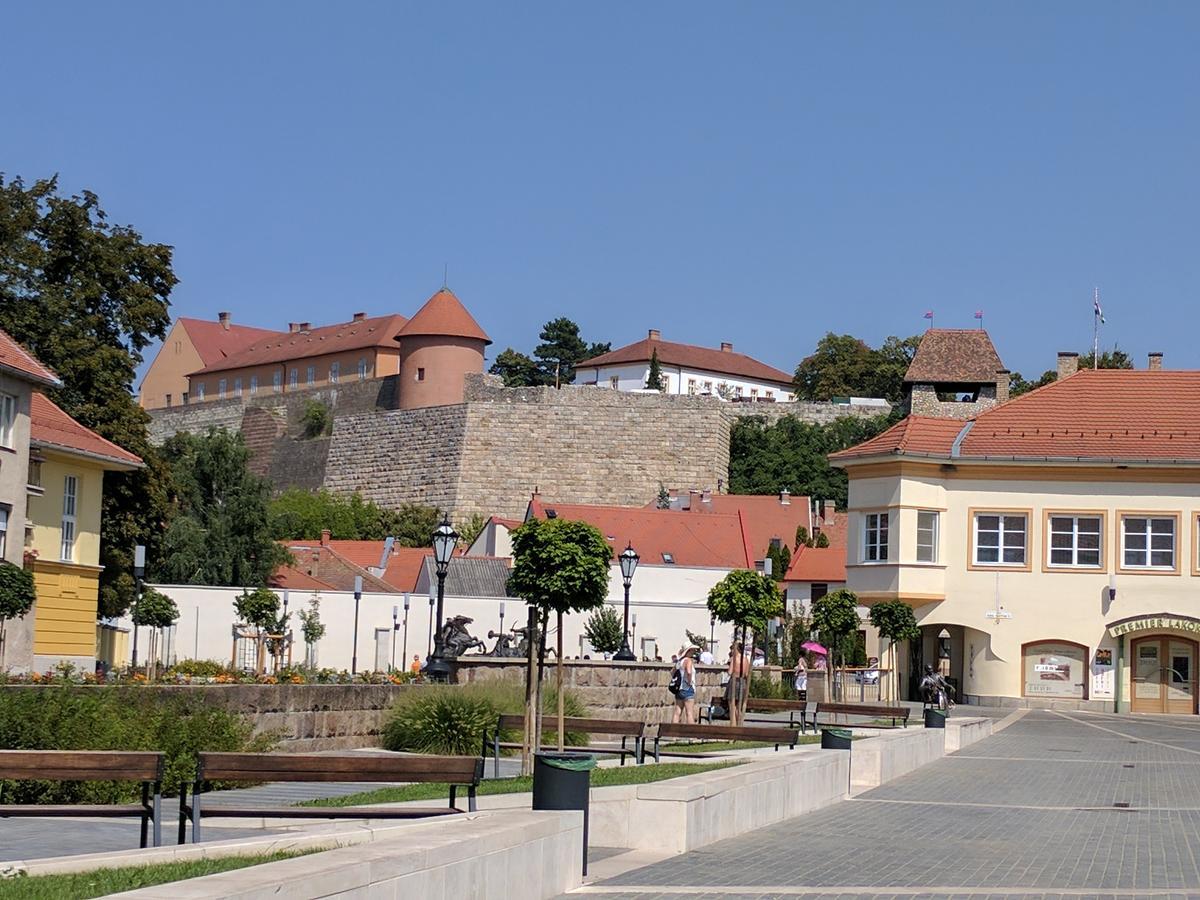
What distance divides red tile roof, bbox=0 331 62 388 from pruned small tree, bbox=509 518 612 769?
1559 cm

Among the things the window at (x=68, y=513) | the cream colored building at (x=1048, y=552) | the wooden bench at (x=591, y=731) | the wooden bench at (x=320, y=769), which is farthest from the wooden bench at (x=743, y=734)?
the cream colored building at (x=1048, y=552)

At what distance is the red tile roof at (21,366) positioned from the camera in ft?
104

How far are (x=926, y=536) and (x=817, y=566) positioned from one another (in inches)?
1003

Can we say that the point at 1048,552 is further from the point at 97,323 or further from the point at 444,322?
the point at 444,322

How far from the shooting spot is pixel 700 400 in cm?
10125

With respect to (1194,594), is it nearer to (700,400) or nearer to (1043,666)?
(1043,666)

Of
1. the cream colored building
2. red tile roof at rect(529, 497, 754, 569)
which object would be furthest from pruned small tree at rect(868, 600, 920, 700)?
red tile roof at rect(529, 497, 754, 569)

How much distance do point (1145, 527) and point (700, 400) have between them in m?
52.9

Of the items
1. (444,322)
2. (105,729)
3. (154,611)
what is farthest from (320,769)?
(444,322)

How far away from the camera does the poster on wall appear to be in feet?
161

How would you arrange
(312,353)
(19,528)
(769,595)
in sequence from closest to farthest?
(769,595) < (19,528) < (312,353)

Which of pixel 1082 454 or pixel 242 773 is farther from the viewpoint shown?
pixel 1082 454

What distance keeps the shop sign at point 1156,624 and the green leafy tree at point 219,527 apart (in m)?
27.5

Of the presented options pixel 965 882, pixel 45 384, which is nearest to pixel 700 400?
pixel 45 384
